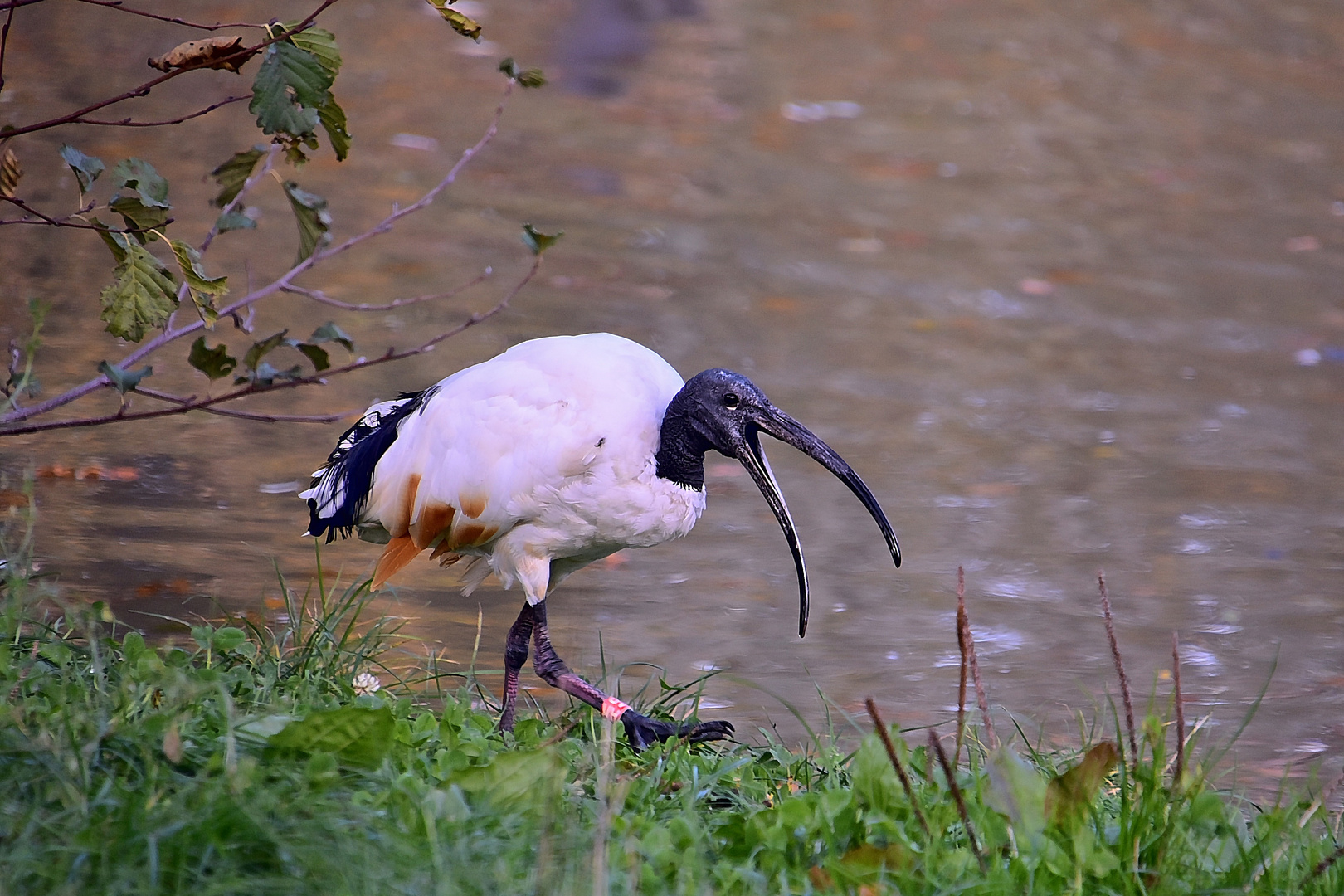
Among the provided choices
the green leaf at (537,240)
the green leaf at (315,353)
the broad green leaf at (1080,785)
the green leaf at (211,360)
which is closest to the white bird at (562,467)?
the green leaf at (537,240)

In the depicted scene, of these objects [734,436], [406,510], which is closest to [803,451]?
[734,436]

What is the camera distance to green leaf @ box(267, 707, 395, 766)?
9.21 feet

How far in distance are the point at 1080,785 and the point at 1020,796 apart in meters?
0.20

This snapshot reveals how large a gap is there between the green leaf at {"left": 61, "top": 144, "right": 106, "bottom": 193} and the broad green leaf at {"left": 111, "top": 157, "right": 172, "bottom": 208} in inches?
1.7

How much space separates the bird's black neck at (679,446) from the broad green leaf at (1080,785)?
1.20 meters

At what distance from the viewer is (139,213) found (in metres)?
2.88

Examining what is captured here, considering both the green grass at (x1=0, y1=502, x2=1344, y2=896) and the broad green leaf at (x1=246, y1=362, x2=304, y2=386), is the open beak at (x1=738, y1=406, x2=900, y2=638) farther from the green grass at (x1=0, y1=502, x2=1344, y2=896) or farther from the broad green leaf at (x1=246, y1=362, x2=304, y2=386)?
the broad green leaf at (x1=246, y1=362, x2=304, y2=386)

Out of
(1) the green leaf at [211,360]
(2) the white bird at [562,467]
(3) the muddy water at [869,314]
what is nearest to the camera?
(1) the green leaf at [211,360]

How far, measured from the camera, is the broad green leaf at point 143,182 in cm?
289

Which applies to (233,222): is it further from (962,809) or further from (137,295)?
(962,809)

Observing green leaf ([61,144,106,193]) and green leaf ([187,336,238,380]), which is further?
green leaf ([187,336,238,380])

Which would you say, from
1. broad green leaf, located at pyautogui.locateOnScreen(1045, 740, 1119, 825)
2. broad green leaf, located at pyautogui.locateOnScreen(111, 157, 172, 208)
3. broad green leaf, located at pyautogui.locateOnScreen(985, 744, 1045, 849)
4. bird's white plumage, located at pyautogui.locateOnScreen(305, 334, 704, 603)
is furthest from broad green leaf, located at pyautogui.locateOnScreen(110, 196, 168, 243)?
broad green leaf, located at pyautogui.locateOnScreen(1045, 740, 1119, 825)

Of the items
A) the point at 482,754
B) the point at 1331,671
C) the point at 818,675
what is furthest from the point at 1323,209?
the point at 482,754

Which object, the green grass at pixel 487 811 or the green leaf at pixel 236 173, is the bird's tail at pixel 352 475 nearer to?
the green grass at pixel 487 811
